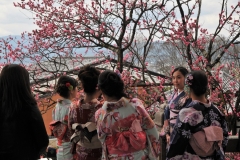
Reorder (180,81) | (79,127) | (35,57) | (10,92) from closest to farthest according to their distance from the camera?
(10,92) < (79,127) < (180,81) < (35,57)

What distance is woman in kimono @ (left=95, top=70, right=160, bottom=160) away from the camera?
2.76 metres

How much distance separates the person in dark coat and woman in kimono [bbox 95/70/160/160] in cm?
59

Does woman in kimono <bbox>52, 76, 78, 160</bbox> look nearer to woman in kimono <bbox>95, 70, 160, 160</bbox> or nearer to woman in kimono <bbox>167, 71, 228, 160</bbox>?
woman in kimono <bbox>95, 70, 160, 160</bbox>

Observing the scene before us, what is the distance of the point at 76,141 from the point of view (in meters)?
3.13

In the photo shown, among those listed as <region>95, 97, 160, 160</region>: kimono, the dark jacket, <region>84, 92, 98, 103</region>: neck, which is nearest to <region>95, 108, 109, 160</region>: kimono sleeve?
<region>95, 97, 160, 160</region>: kimono

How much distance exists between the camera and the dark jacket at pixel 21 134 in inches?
101

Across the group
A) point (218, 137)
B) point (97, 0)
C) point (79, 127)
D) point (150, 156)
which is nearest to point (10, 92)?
point (79, 127)

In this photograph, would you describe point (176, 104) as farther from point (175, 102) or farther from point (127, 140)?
point (127, 140)

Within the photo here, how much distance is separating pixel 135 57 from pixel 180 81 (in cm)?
333

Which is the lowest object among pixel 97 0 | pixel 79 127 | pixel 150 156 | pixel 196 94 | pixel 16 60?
pixel 150 156

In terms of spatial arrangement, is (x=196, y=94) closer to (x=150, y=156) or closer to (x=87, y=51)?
(x=150, y=156)

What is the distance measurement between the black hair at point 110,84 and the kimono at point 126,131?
0.09m

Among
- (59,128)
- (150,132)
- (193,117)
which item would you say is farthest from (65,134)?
(193,117)

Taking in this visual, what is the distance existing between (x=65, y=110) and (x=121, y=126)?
0.95 metres
